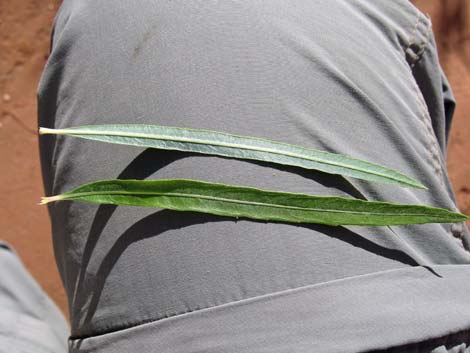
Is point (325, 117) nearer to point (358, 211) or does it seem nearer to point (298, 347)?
point (358, 211)

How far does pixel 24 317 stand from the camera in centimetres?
158

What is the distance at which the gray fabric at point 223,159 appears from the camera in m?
0.83

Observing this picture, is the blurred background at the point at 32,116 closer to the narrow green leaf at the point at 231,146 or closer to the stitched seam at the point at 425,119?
the stitched seam at the point at 425,119

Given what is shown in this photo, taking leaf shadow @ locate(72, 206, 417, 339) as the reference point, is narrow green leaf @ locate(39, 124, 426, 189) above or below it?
above

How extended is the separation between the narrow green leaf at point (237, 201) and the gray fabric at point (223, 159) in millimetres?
19

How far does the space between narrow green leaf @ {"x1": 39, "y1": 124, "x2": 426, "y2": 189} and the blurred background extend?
6.07 ft

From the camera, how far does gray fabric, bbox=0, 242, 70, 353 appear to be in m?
1.43

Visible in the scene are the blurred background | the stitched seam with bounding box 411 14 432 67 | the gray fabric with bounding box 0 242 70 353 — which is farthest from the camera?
the blurred background

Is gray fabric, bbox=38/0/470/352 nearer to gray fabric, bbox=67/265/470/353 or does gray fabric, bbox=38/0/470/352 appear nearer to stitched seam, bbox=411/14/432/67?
gray fabric, bbox=67/265/470/353

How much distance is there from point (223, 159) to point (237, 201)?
0.20 feet

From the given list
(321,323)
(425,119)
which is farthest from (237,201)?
(425,119)

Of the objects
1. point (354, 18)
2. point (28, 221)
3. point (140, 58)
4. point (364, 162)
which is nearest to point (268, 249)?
point (364, 162)

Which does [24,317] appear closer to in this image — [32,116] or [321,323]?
[321,323]

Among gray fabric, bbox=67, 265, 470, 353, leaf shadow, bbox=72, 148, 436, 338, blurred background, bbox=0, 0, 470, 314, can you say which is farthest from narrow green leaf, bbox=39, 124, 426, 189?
blurred background, bbox=0, 0, 470, 314
